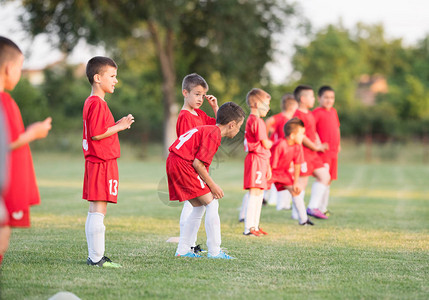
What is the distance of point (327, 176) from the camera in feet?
32.7

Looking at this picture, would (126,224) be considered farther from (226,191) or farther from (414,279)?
(226,191)

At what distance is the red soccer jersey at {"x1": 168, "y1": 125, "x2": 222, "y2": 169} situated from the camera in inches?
219

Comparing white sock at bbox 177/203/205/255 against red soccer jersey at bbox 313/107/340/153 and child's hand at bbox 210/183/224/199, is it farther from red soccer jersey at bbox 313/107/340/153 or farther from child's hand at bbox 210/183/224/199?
red soccer jersey at bbox 313/107/340/153

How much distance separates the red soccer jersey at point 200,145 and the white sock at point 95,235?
3.18 feet

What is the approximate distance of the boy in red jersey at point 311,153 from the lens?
9.56 metres

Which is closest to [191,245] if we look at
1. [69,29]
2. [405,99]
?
[69,29]

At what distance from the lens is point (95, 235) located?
17.6 ft

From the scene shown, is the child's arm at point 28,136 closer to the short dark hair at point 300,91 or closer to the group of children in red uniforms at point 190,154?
the group of children in red uniforms at point 190,154

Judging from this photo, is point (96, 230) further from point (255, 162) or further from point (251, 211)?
point (255, 162)

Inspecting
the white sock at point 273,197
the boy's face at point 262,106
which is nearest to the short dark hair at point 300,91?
the boy's face at point 262,106

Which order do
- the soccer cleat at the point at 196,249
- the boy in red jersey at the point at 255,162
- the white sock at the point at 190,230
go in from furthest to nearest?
1. the boy in red jersey at the point at 255,162
2. the soccer cleat at the point at 196,249
3. the white sock at the point at 190,230

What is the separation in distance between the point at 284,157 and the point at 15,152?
214 inches

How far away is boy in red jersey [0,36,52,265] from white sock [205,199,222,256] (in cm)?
211

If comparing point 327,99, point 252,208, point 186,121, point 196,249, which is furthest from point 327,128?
point 196,249
